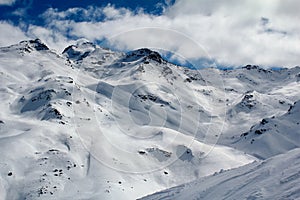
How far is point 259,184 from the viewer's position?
2778cm

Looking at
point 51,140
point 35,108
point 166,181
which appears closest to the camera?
point 166,181

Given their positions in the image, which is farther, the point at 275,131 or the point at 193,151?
the point at 275,131

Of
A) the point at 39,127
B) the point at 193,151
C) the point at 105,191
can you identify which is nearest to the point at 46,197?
the point at 105,191

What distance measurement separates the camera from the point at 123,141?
125 meters

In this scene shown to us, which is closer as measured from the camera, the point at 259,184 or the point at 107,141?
the point at 259,184

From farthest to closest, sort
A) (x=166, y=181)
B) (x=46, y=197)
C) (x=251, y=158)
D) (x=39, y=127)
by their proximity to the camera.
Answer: (x=251, y=158)
(x=39, y=127)
(x=166, y=181)
(x=46, y=197)

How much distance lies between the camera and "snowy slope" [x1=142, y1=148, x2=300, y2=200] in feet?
83.0

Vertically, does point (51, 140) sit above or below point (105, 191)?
above

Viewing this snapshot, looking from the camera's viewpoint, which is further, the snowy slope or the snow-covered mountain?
the snow-covered mountain

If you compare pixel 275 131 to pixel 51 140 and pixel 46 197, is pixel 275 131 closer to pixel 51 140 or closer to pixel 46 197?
pixel 51 140

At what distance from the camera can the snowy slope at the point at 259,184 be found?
25.3 metres

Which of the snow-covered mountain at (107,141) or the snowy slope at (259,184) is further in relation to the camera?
the snow-covered mountain at (107,141)

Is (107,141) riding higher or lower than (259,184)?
higher

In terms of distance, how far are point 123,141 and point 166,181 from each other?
2693 cm
